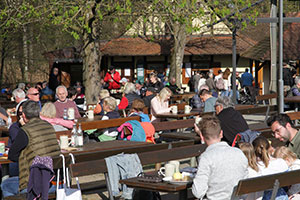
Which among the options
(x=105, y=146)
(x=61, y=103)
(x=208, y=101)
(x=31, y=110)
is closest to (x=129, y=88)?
(x=208, y=101)

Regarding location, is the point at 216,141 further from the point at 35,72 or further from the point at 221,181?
the point at 35,72

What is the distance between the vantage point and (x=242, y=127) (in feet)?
31.3

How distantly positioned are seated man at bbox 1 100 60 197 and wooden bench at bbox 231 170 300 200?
2.59 metres

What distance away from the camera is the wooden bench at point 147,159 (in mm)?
7023

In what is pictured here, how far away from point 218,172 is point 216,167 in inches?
2.4

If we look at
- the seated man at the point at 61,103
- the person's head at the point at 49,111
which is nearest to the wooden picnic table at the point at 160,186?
the person's head at the point at 49,111

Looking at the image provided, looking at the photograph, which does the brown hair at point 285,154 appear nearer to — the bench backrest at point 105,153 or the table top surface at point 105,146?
the bench backrest at point 105,153

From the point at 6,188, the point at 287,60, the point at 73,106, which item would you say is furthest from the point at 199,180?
the point at 287,60

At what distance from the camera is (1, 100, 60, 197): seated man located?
7.61m

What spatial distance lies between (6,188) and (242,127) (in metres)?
3.51

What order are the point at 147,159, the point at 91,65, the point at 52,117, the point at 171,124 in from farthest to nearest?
the point at 91,65, the point at 171,124, the point at 52,117, the point at 147,159

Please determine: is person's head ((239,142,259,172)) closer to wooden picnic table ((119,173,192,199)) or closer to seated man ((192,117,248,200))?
seated man ((192,117,248,200))

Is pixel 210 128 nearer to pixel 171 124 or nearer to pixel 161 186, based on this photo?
pixel 161 186

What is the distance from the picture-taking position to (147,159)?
7.80 meters
